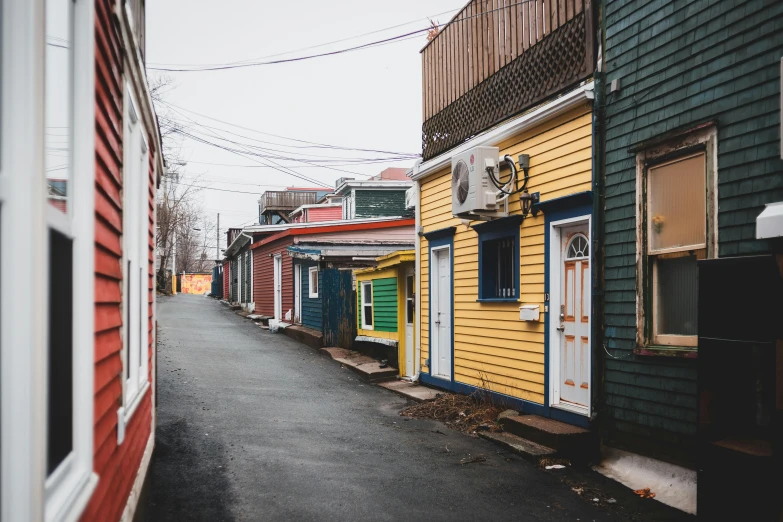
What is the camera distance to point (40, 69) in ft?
6.55

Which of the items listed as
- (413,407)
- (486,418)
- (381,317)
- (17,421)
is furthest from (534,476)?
(381,317)

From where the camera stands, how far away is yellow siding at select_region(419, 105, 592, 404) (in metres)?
8.55

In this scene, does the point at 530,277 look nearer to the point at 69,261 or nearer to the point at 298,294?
the point at 69,261

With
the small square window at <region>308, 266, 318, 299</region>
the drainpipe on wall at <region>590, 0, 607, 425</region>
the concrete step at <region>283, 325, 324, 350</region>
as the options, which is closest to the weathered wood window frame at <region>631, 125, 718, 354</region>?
the drainpipe on wall at <region>590, 0, 607, 425</region>

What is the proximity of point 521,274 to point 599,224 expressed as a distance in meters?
2.04

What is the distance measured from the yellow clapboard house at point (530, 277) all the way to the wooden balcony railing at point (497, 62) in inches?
13.9

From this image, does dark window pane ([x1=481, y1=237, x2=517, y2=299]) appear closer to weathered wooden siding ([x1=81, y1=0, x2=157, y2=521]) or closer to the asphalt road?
the asphalt road

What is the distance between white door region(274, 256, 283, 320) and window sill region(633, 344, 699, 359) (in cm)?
2031

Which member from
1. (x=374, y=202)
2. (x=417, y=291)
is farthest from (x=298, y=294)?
(x=417, y=291)

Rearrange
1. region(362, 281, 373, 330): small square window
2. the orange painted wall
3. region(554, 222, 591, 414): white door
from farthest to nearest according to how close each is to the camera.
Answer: the orange painted wall < region(362, 281, 373, 330): small square window < region(554, 222, 591, 414): white door

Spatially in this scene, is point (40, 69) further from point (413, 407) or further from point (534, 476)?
point (413, 407)

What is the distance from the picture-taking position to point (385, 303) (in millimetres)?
15688

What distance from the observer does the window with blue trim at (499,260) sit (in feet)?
32.9

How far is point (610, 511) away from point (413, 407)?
5.16 m
